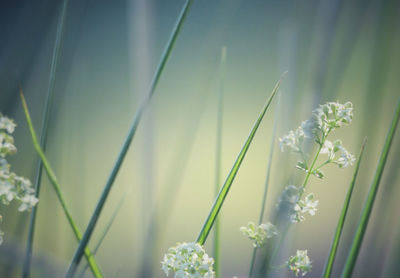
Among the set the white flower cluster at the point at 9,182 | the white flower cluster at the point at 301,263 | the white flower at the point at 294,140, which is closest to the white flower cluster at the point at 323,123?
the white flower at the point at 294,140

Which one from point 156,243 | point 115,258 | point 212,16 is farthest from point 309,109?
point 115,258

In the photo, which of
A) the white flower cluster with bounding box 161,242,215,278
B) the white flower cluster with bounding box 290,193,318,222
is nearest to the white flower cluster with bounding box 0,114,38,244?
the white flower cluster with bounding box 161,242,215,278

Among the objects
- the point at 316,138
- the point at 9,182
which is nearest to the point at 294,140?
the point at 316,138

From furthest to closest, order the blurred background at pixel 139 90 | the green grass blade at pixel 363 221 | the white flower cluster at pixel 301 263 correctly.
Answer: the blurred background at pixel 139 90
the white flower cluster at pixel 301 263
the green grass blade at pixel 363 221

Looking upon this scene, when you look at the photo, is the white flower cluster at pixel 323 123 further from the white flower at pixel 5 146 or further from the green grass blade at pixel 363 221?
the white flower at pixel 5 146

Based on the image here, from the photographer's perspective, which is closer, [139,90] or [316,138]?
[316,138]

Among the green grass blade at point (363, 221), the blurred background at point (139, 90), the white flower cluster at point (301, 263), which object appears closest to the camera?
the green grass blade at point (363, 221)

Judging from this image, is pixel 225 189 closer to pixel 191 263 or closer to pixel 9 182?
pixel 191 263

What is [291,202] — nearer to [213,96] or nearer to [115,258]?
[213,96]
